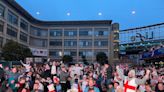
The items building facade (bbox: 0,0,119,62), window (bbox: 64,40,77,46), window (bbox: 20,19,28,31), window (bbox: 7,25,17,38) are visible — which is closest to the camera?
window (bbox: 7,25,17,38)

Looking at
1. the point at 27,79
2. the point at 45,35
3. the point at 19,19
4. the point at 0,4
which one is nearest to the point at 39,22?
the point at 45,35

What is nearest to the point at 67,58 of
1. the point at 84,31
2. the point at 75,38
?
the point at 75,38

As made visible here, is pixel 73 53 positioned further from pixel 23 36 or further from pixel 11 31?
pixel 11 31

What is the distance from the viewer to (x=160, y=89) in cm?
1226

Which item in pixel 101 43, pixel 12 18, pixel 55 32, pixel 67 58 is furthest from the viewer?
pixel 55 32

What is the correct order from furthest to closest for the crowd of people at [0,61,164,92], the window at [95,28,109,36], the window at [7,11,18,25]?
the window at [95,28,109,36]
the window at [7,11,18,25]
the crowd of people at [0,61,164,92]

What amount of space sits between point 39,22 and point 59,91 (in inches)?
3260

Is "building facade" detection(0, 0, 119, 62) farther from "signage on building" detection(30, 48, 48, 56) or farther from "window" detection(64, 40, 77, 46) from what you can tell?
"signage on building" detection(30, 48, 48, 56)

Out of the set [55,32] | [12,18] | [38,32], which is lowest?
[38,32]

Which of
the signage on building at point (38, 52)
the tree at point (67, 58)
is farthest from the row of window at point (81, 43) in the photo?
the tree at point (67, 58)

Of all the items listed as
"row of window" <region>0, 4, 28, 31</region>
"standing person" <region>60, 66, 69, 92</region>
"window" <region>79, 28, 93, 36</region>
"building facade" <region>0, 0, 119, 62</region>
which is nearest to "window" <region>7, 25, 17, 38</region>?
"row of window" <region>0, 4, 28, 31</region>

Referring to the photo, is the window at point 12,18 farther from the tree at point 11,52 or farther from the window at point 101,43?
the window at point 101,43

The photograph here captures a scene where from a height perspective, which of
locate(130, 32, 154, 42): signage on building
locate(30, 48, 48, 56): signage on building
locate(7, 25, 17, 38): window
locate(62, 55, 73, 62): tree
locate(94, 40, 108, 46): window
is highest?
locate(130, 32, 154, 42): signage on building

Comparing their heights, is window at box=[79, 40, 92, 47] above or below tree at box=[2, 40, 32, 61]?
above
